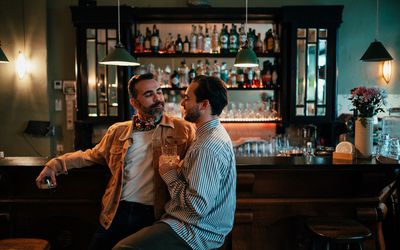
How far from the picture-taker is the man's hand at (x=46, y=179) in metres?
2.15

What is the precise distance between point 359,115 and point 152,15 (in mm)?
2942

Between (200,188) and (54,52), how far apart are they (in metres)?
4.16

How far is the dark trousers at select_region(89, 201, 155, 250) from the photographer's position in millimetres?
2105

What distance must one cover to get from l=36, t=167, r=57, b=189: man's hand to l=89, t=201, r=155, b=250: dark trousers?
0.37 m

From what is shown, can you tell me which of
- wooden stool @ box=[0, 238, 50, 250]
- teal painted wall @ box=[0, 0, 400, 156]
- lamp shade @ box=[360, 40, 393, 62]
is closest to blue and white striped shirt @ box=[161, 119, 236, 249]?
wooden stool @ box=[0, 238, 50, 250]

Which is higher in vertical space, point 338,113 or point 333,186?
point 338,113

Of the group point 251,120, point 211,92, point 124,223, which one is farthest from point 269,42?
point 124,223

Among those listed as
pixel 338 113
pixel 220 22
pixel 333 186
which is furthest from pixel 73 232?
pixel 338 113

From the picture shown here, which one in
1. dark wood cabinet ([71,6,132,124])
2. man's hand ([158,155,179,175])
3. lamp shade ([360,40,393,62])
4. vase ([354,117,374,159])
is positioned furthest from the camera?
dark wood cabinet ([71,6,132,124])

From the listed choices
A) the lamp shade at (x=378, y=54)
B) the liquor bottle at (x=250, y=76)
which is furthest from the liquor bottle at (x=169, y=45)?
the lamp shade at (x=378, y=54)

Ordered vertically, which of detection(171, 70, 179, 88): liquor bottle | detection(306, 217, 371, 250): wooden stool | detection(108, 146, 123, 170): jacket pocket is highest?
detection(171, 70, 179, 88): liquor bottle

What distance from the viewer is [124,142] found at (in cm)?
222

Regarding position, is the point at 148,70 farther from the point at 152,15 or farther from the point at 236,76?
the point at 236,76

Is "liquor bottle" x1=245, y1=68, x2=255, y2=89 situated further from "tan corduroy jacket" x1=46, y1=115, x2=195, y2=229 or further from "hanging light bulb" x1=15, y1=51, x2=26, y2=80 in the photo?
"hanging light bulb" x1=15, y1=51, x2=26, y2=80
